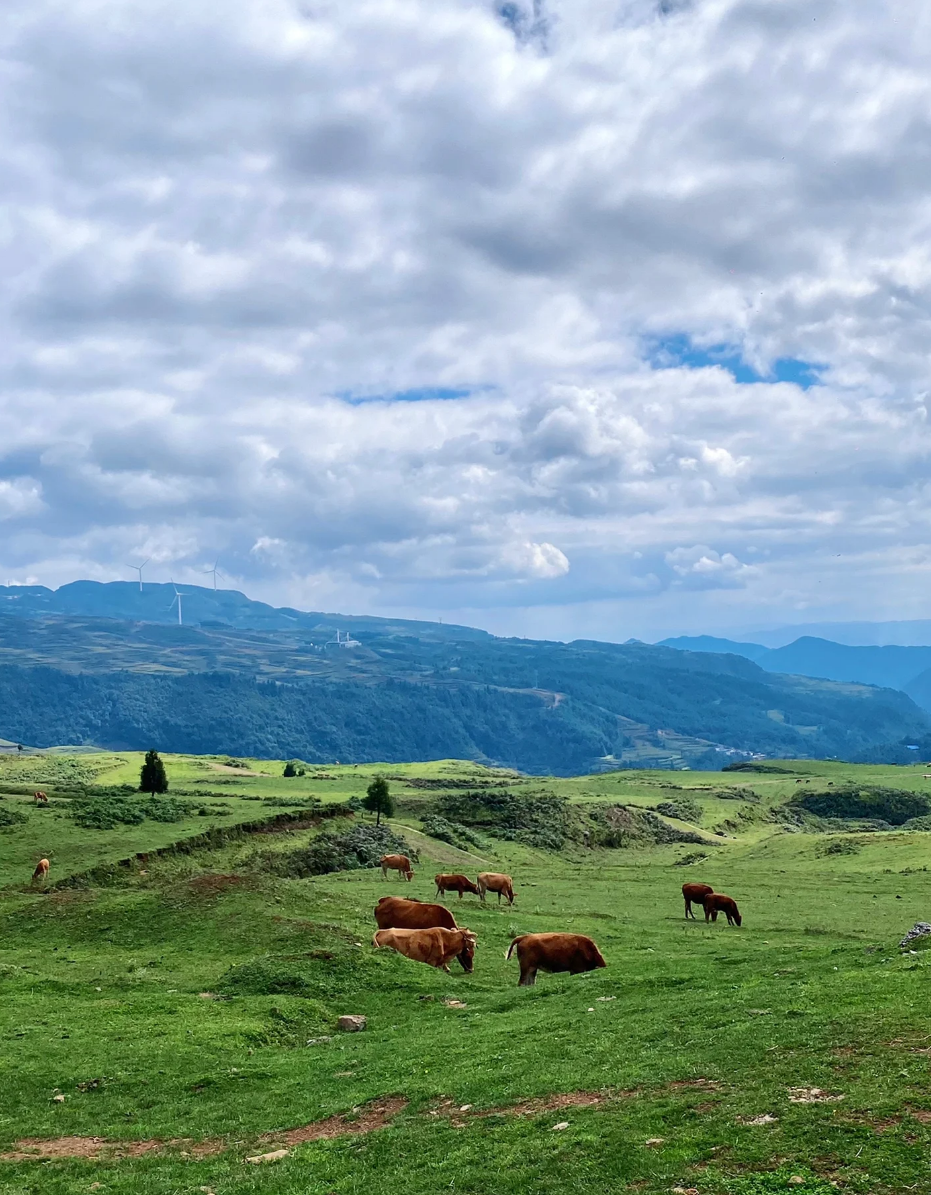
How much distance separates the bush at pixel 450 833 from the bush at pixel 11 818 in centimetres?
3648

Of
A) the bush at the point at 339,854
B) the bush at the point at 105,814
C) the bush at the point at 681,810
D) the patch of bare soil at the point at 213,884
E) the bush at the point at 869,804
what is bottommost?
the bush at the point at 869,804

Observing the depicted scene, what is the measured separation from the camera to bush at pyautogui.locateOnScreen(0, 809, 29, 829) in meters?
65.3

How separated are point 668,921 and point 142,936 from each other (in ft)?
94.1

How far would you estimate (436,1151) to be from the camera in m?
16.5

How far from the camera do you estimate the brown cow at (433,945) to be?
35.8 m

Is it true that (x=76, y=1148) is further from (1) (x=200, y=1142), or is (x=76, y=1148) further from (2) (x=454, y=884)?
(2) (x=454, y=884)

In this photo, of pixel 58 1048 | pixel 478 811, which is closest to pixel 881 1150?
pixel 58 1048

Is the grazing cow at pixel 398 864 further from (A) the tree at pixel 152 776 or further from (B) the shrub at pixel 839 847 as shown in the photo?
(B) the shrub at pixel 839 847

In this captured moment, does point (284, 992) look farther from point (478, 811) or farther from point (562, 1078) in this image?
point (478, 811)

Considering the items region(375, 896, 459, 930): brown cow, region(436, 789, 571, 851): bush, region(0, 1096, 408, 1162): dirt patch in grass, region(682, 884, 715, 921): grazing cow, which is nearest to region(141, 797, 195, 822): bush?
region(436, 789, 571, 851): bush

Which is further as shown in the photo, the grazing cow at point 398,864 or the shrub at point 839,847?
the shrub at point 839,847

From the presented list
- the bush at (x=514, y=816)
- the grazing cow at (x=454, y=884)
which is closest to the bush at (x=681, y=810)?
the bush at (x=514, y=816)

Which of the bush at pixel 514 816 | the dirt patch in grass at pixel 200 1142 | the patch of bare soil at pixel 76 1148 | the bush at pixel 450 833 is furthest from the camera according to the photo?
the bush at pixel 514 816

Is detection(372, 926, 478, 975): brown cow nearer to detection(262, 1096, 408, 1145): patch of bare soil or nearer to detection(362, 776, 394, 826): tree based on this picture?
detection(262, 1096, 408, 1145): patch of bare soil
